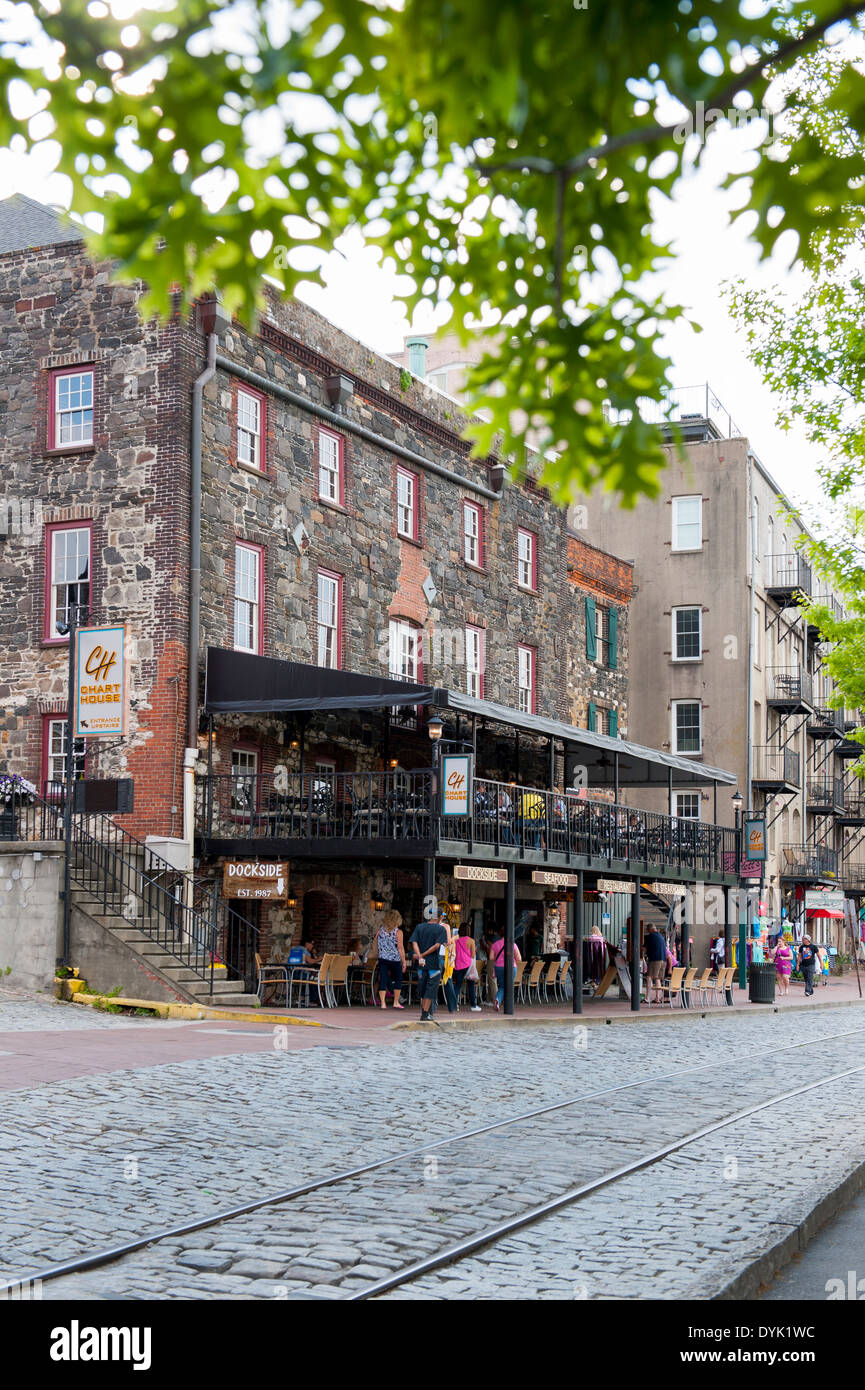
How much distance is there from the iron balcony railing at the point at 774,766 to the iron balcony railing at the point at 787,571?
5.30 m

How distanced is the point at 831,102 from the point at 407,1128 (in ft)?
29.2

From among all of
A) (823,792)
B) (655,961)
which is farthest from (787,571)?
(655,961)

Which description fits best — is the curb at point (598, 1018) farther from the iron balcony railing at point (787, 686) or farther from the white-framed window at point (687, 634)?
the iron balcony railing at point (787, 686)

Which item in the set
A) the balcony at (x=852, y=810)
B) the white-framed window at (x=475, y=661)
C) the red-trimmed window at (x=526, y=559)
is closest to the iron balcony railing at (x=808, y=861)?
the balcony at (x=852, y=810)

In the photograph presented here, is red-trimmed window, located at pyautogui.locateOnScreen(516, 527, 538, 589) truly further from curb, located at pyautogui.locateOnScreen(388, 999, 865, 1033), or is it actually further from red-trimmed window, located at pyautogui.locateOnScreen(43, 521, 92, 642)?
red-trimmed window, located at pyautogui.locateOnScreen(43, 521, 92, 642)

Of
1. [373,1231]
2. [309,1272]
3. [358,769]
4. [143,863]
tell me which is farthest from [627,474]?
[358,769]

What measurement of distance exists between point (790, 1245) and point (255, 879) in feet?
50.4

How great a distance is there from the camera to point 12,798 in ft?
78.5

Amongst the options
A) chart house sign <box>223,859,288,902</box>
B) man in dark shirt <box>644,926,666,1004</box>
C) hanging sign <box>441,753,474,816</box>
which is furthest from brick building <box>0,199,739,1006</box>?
man in dark shirt <box>644,926,666,1004</box>

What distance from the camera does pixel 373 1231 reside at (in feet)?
25.7

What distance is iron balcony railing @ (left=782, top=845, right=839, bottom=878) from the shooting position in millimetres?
50719

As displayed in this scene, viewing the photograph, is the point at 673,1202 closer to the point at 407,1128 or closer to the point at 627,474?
the point at 407,1128

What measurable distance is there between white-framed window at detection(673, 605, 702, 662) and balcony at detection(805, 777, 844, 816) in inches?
387

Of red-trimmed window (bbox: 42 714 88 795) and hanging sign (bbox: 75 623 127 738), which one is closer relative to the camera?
hanging sign (bbox: 75 623 127 738)
